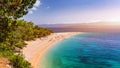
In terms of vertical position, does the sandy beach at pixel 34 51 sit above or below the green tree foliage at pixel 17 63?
below

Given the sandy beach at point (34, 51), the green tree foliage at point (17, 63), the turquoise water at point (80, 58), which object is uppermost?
the green tree foliage at point (17, 63)

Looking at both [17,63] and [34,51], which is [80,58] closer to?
[34,51]

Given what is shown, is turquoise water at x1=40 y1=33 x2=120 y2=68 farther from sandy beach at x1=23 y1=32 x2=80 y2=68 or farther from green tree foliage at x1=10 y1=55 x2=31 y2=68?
green tree foliage at x1=10 y1=55 x2=31 y2=68

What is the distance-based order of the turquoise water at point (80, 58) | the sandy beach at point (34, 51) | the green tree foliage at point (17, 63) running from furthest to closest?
the sandy beach at point (34, 51) < the turquoise water at point (80, 58) < the green tree foliage at point (17, 63)

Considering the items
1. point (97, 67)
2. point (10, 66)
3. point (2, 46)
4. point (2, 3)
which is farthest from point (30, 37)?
point (2, 3)

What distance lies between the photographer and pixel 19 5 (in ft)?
55.8

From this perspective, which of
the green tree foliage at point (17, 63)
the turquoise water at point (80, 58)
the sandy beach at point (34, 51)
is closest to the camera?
the green tree foliage at point (17, 63)

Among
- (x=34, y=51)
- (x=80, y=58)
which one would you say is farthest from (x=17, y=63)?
(x=80, y=58)

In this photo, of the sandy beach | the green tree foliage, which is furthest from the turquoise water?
the green tree foliage

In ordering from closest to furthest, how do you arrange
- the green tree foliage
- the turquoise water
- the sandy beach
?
1. the green tree foliage
2. the turquoise water
3. the sandy beach

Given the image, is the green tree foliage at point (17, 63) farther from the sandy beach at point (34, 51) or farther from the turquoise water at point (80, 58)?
the turquoise water at point (80, 58)

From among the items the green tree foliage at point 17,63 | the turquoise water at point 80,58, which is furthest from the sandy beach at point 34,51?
the green tree foliage at point 17,63

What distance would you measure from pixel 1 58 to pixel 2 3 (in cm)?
749

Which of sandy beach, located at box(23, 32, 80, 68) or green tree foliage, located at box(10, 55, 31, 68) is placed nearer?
green tree foliage, located at box(10, 55, 31, 68)
